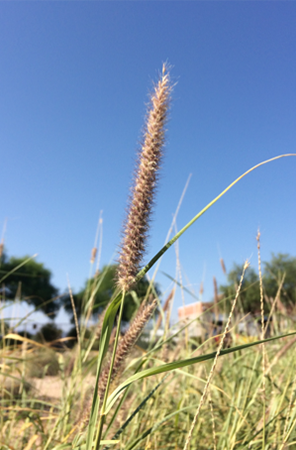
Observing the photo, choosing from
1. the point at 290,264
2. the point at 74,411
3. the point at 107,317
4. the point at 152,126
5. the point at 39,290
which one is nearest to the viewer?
the point at 107,317

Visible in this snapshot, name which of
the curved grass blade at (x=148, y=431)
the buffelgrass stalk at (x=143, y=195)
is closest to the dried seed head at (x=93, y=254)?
the curved grass blade at (x=148, y=431)

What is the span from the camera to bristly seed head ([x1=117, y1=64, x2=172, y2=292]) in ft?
2.72

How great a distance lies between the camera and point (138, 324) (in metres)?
0.97

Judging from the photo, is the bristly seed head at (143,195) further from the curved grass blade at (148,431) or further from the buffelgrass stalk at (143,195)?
the curved grass blade at (148,431)

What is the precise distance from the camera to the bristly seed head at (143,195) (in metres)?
0.83

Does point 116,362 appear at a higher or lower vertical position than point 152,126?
lower

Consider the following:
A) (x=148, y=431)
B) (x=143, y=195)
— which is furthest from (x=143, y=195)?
(x=148, y=431)

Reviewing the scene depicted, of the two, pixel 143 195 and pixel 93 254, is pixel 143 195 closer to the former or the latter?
pixel 143 195

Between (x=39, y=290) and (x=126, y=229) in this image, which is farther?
(x=39, y=290)

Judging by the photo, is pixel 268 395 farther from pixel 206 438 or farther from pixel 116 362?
pixel 116 362

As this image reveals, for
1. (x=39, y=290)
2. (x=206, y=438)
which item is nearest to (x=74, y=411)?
(x=206, y=438)

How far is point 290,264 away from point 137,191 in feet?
73.5

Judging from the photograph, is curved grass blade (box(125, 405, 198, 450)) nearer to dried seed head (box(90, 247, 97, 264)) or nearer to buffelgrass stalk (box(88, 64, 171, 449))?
buffelgrass stalk (box(88, 64, 171, 449))

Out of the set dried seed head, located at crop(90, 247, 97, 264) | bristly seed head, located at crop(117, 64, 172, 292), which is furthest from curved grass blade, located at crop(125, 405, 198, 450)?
dried seed head, located at crop(90, 247, 97, 264)
